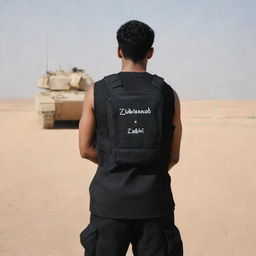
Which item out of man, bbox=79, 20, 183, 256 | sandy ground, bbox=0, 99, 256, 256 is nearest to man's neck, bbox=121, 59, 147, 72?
man, bbox=79, 20, 183, 256

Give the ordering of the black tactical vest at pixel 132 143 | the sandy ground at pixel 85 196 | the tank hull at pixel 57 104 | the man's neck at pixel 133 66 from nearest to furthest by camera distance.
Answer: the black tactical vest at pixel 132 143
the man's neck at pixel 133 66
the sandy ground at pixel 85 196
the tank hull at pixel 57 104

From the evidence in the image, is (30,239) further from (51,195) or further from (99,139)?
(99,139)

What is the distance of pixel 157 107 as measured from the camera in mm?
2287

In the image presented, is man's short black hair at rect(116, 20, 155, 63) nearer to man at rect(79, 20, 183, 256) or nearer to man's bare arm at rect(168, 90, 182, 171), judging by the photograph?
man at rect(79, 20, 183, 256)

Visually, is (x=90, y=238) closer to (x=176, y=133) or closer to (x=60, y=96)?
(x=176, y=133)

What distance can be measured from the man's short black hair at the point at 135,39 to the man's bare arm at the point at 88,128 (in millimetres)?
282

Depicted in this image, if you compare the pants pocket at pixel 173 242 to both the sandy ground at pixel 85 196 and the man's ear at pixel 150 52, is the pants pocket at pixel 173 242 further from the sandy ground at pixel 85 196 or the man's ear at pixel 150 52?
the sandy ground at pixel 85 196

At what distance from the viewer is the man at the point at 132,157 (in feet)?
7.46

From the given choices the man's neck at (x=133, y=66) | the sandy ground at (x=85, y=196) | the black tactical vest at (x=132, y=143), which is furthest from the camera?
the sandy ground at (x=85, y=196)

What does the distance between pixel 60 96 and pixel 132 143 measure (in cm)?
1214

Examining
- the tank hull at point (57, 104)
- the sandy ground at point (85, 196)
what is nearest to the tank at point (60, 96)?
the tank hull at point (57, 104)

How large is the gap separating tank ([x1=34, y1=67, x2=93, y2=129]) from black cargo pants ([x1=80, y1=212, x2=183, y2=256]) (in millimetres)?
11795

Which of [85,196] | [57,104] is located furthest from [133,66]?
[57,104]

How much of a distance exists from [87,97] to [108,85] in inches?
5.4
